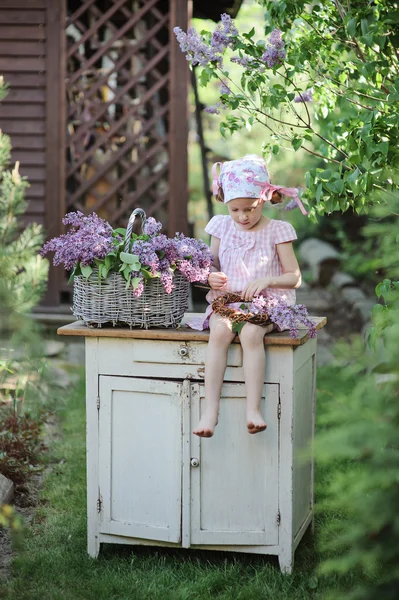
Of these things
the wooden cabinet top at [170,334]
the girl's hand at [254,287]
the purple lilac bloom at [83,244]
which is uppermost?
Answer: the purple lilac bloom at [83,244]

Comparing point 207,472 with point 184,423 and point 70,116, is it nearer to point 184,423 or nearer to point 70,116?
point 184,423

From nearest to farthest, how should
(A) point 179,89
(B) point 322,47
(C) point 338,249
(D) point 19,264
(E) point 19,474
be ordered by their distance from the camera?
(B) point 322,47, (E) point 19,474, (D) point 19,264, (A) point 179,89, (C) point 338,249

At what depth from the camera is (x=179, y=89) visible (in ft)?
21.0

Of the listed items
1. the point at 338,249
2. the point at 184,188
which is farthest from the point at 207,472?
the point at 338,249

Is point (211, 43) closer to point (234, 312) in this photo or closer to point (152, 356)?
point (234, 312)

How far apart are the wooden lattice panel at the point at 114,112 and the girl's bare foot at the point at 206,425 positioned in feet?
12.2

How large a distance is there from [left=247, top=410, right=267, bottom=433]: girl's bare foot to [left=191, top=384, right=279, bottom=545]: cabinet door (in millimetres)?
96

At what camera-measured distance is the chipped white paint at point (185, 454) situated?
2.93 m

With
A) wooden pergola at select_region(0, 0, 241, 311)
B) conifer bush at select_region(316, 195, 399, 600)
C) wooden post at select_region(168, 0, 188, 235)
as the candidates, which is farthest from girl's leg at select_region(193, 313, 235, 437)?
wooden pergola at select_region(0, 0, 241, 311)

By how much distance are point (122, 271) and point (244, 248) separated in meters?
0.50

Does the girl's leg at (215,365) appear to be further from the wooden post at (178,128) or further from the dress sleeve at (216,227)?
the wooden post at (178,128)

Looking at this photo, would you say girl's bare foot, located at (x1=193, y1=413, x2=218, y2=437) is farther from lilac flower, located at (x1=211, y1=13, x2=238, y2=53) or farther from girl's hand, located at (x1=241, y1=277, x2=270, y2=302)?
Result: lilac flower, located at (x1=211, y1=13, x2=238, y2=53)

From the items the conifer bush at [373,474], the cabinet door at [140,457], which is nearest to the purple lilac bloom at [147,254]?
the cabinet door at [140,457]

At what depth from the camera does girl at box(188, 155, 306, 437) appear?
2838mm
